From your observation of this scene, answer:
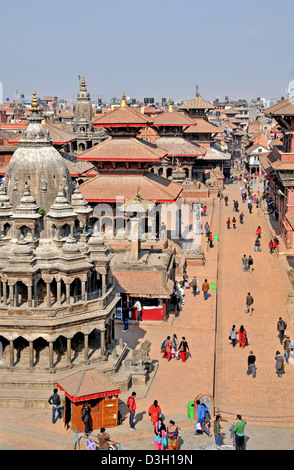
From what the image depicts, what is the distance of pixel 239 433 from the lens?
16.8 meters

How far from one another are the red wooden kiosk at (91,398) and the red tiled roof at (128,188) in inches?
808

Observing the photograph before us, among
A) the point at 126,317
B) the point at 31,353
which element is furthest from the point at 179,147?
the point at 31,353

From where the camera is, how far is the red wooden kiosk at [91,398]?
59.5 ft

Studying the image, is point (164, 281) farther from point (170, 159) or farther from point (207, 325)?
point (170, 159)

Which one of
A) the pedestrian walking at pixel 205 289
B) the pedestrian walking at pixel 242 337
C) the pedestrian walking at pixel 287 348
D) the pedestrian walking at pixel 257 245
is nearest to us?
the pedestrian walking at pixel 287 348

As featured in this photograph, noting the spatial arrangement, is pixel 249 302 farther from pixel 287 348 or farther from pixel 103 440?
pixel 103 440

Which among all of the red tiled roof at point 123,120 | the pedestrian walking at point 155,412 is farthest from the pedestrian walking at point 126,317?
the red tiled roof at point 123,120

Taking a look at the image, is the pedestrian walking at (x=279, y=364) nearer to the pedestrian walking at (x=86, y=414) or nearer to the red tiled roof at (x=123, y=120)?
the pedestrian walking at (x=86, y=414)

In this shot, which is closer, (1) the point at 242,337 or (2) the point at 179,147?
(1) the point at 242,337

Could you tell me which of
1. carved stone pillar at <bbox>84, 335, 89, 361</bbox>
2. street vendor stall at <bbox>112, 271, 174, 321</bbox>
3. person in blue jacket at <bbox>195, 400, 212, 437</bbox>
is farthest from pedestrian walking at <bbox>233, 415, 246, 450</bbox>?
street vendor stall at <bbox>112, 271, 174, 321</bbox>

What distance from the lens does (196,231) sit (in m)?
45.7

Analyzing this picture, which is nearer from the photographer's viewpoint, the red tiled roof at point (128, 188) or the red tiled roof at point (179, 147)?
the red tiled roof at point (128, 188)

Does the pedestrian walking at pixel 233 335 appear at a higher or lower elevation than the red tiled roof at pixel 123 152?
lower

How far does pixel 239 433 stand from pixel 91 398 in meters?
4.41
